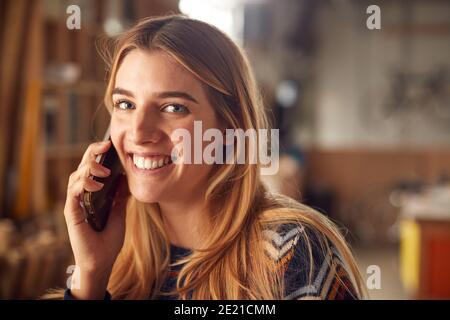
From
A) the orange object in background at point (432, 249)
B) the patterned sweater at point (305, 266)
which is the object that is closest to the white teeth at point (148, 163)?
the patterned sweater at point (305, 266)

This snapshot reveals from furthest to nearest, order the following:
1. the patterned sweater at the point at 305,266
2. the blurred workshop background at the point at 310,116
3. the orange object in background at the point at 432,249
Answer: the orange object in background at the point at 432,249 → the blurred workshop background at the point at 310,116 → the patterned sweater at the point at 305,266

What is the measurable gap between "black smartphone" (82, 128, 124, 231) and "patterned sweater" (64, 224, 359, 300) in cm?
21

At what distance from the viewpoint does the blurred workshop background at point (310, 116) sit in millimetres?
1015

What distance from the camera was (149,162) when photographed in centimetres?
73

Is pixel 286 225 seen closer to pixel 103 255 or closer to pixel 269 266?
pixel 269 266

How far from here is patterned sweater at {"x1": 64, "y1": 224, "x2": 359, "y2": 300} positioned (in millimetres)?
691

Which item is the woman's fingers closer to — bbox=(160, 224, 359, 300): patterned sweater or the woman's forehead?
the woman's forehead

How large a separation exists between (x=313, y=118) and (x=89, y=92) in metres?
5.16

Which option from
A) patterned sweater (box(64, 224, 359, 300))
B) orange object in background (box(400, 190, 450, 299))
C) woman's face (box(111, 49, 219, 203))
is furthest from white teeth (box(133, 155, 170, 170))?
orange object in background (box(400, 190, 450, 299))

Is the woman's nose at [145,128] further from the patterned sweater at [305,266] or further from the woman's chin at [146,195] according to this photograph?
the patterned sweater at [305,266]

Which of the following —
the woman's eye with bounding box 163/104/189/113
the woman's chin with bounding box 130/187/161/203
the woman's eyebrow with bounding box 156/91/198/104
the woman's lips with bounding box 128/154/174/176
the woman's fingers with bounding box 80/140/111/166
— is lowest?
the woman's chin with bounding box 130/187/161/203

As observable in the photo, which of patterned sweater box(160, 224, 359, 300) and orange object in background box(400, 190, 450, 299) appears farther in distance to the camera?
orange object in background box(400, 190, 450, 299)

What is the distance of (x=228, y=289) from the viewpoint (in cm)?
75

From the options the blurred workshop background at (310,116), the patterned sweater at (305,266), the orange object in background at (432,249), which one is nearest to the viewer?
the patterned sweater at (305,266)
